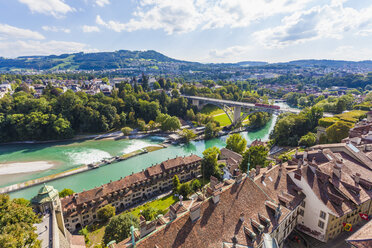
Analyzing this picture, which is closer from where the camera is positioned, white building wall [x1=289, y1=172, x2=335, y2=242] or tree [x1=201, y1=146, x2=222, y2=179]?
white building wall [x1=289, y1=172, x2=335, y2=242]

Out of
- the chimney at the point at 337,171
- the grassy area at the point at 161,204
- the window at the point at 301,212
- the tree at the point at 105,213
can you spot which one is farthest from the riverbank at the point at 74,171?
the chimney at the point at 337,171

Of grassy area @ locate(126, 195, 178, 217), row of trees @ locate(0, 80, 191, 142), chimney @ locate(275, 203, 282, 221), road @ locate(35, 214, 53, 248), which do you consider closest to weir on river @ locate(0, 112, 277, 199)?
row of trees @ locate(0, 80, 191, 142)

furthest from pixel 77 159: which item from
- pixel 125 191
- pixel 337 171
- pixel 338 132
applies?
pixel 338 132

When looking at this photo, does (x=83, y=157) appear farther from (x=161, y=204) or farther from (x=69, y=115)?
(x=161, y=204)

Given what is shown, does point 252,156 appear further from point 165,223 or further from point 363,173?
point 165,223

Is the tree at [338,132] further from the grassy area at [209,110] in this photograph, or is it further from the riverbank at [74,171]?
the grassy area at [209,110]

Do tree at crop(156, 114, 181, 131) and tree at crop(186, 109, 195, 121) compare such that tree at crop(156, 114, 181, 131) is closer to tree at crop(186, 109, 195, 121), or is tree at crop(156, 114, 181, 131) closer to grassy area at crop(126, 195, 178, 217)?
tree at crop(186, 109, 195, 121)

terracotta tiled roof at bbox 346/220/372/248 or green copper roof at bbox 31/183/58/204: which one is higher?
terracotta tiled roof at bbox 346/220/372/248
